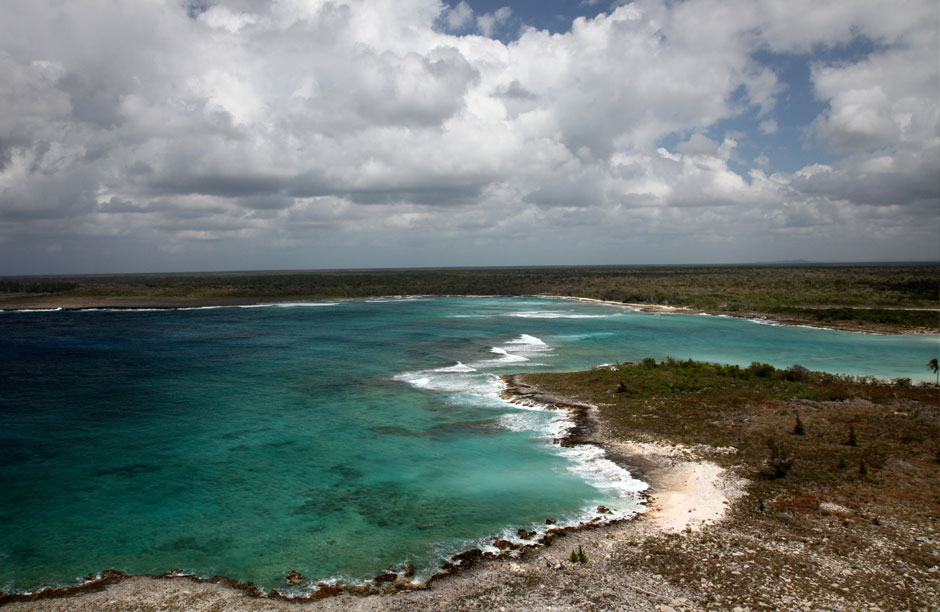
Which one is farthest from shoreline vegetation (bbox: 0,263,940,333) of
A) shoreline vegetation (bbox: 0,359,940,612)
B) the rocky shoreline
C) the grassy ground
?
the rocky shoreline

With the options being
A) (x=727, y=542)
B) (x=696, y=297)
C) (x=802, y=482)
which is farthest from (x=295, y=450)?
(x=696, y=297)

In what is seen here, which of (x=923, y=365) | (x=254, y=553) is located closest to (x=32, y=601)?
(x=254, y=553)

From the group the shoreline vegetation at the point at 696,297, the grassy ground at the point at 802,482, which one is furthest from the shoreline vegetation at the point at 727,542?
the shoreline vegetation at the point at 696,297

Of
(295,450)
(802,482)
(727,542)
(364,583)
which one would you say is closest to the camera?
(364,583)

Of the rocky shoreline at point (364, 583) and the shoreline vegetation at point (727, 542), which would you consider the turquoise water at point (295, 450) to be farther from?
the shoreline vegetation at point (727, 542)

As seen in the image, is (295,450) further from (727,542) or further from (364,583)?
(727,542)

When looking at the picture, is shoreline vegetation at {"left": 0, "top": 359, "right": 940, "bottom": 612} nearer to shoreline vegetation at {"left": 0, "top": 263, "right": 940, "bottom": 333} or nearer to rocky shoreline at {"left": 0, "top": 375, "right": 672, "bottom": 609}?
rocky shoreline at {"left": 0, "top": 375, "right": 672, "bottom": 609}

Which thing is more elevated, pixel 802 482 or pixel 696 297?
pixel 696 297
